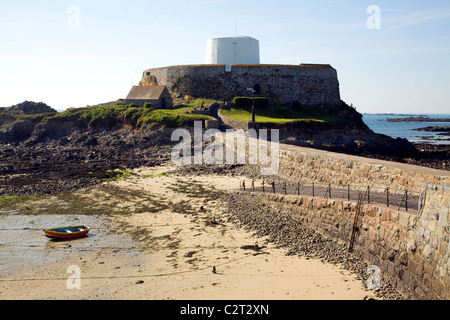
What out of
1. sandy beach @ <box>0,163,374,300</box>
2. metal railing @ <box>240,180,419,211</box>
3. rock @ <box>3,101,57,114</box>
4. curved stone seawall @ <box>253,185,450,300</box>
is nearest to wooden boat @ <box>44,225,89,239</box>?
sandy beach @ <box>0,163,374,300</box>

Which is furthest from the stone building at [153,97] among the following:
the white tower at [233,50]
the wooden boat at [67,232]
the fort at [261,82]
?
the wooden boat at [67,232]

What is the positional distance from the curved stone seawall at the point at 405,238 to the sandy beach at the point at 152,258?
93cm

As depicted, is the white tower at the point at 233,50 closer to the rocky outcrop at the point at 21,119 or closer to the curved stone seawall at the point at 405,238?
the rocky outcrop at the point at 21,119

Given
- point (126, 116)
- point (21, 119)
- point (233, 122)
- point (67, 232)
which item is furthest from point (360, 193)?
point (21, 119)

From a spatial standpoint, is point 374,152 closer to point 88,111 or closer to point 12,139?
point 88,111

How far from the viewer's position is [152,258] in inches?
539

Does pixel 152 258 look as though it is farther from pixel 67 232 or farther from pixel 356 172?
pixel 356 172

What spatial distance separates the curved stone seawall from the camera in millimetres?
8336

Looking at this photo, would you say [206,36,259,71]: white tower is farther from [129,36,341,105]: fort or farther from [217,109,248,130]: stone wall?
[217,109,248,130]: stone wall

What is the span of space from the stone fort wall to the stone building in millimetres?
3357

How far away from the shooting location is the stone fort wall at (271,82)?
49188 mm

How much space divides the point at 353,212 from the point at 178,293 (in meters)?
5.75

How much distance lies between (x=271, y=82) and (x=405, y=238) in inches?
1612

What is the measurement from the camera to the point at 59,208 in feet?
67.5
